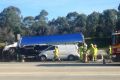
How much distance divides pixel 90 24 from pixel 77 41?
7486 centimetres

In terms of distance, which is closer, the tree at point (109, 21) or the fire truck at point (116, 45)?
the fire truck at point (116, 45)

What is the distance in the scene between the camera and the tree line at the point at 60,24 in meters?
108

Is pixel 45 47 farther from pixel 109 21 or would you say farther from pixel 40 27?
pixel 40 27

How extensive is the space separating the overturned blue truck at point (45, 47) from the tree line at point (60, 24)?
160ft

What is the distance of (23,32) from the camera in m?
122

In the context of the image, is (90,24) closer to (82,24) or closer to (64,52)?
(82,24)

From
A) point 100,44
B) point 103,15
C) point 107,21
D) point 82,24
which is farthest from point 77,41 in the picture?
point 82,24

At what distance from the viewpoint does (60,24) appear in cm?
13562

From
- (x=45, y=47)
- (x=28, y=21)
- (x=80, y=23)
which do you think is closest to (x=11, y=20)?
(x=28, y=21)

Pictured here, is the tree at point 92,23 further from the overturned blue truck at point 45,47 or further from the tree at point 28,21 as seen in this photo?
the overturned blue truck at point 45,47

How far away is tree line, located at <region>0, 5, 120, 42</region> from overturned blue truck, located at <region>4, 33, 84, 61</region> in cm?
4885

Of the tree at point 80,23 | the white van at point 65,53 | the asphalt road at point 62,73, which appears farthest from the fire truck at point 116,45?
the tree at point 80,23

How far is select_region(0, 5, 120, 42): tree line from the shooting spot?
107775 millimetres

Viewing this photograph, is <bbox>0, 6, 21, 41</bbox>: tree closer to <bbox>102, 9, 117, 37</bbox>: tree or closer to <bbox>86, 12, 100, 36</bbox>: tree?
<bbox>86, 12, 100, 36</bbox>: tree
